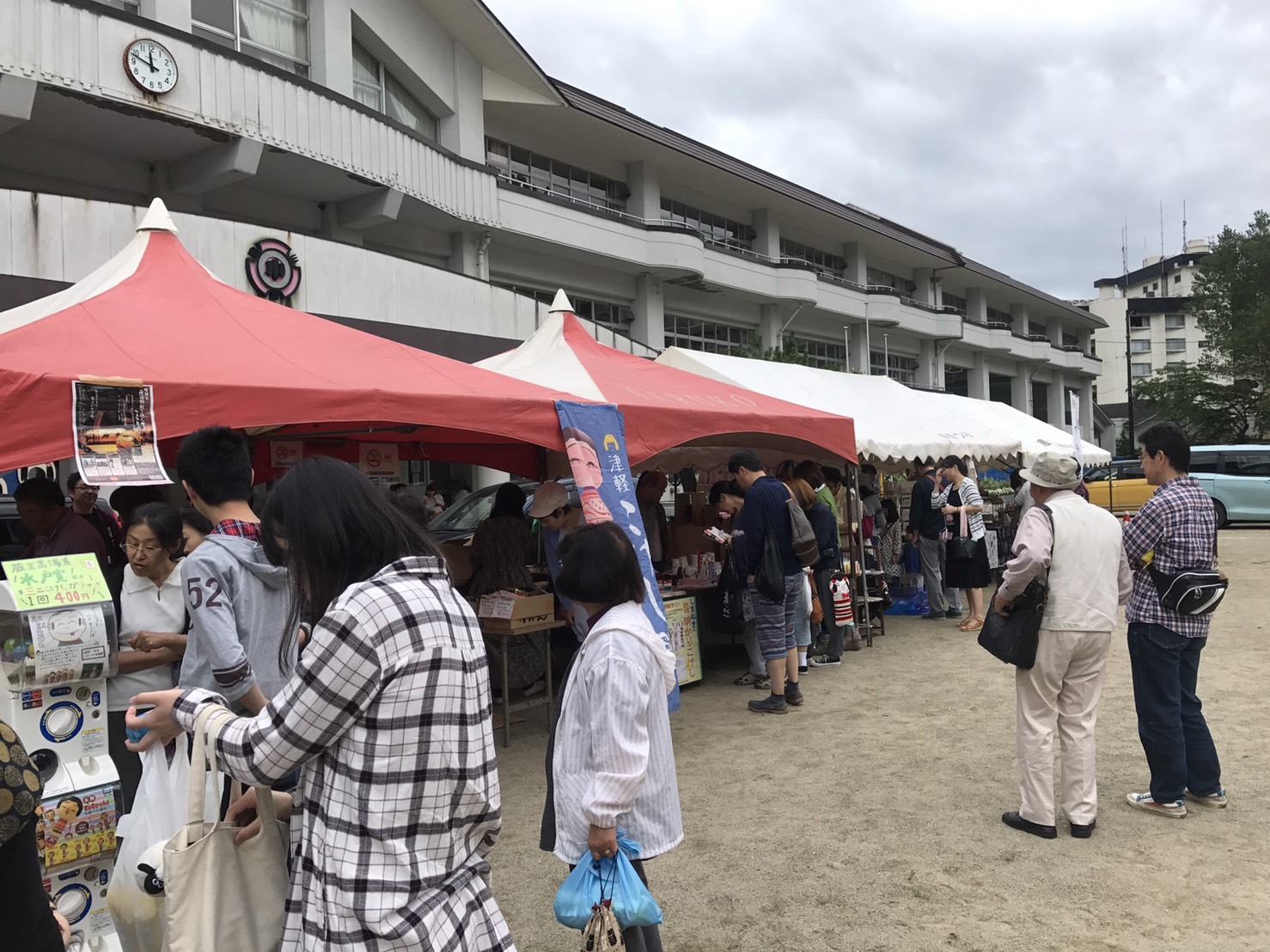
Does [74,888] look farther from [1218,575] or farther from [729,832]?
[1218,575]

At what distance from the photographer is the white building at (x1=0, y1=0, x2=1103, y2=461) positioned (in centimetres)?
1024

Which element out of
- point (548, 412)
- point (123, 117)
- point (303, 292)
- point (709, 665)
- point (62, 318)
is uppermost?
point (123, 117)

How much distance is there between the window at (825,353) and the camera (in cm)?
2939

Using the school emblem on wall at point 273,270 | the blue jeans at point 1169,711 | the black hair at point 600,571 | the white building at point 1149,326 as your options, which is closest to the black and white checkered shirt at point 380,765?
the black hair at point 600,571

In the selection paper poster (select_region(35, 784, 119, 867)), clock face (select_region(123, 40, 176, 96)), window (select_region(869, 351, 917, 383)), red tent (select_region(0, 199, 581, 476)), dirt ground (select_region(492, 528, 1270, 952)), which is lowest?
dirt ground (select_region(492, 528, 1270, 952))

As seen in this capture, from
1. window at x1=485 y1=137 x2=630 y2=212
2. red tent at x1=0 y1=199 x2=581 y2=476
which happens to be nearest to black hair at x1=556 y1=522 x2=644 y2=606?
red tent at x1=0 y1=199 x2=581 y2=476

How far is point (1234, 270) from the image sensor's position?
132 ft

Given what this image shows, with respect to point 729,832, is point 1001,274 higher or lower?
higher

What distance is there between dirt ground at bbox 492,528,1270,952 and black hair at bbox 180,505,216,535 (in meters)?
1.99

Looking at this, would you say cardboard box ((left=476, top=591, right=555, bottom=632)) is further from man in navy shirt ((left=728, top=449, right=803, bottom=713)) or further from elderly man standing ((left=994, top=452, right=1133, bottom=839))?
elderly man standing ((left=994, top=452, right=1133, bottom=839))

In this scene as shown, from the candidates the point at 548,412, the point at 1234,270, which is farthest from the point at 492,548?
the point at 1234,270

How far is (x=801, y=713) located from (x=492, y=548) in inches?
103

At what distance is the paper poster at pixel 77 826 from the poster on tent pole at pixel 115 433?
1.38 metres

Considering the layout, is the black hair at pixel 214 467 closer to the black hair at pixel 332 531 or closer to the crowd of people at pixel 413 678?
the crowd of people at pixel 413 678
